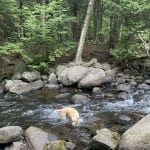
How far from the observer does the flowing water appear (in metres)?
9.40

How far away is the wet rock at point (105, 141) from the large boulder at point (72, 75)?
7329 millimetres

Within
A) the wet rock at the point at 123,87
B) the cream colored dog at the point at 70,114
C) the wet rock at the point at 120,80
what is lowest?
the cream colored dog at the point at 70,114

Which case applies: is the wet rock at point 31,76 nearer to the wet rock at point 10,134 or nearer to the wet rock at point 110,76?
the wet rock at point 110,76

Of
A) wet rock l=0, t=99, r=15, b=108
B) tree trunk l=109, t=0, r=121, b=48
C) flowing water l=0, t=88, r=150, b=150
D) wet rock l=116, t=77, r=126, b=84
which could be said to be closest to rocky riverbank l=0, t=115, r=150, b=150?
flowing water l=0, t=88, r=150, b=150

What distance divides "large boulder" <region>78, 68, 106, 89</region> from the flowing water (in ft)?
1.49

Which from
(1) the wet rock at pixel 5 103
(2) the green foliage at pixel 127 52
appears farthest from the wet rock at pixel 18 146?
(2) the green foliage at pixel 127 52

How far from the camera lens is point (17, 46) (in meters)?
16.8

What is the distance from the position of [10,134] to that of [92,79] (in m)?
7.14

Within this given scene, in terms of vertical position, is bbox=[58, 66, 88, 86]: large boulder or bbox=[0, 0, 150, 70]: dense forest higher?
bbox=[0, 0, 150, 70]: dense forest

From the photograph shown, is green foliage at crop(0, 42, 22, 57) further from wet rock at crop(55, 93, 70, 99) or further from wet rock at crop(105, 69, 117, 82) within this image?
wet rock at crop(105, 69, 117, 82)

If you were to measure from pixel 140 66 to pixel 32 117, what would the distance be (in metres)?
9.79

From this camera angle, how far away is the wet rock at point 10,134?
315 inches

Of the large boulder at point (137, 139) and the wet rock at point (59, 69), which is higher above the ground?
the wet rock at point (59, 69)

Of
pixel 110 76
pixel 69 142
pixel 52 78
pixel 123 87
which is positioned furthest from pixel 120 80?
pixel 69 142
